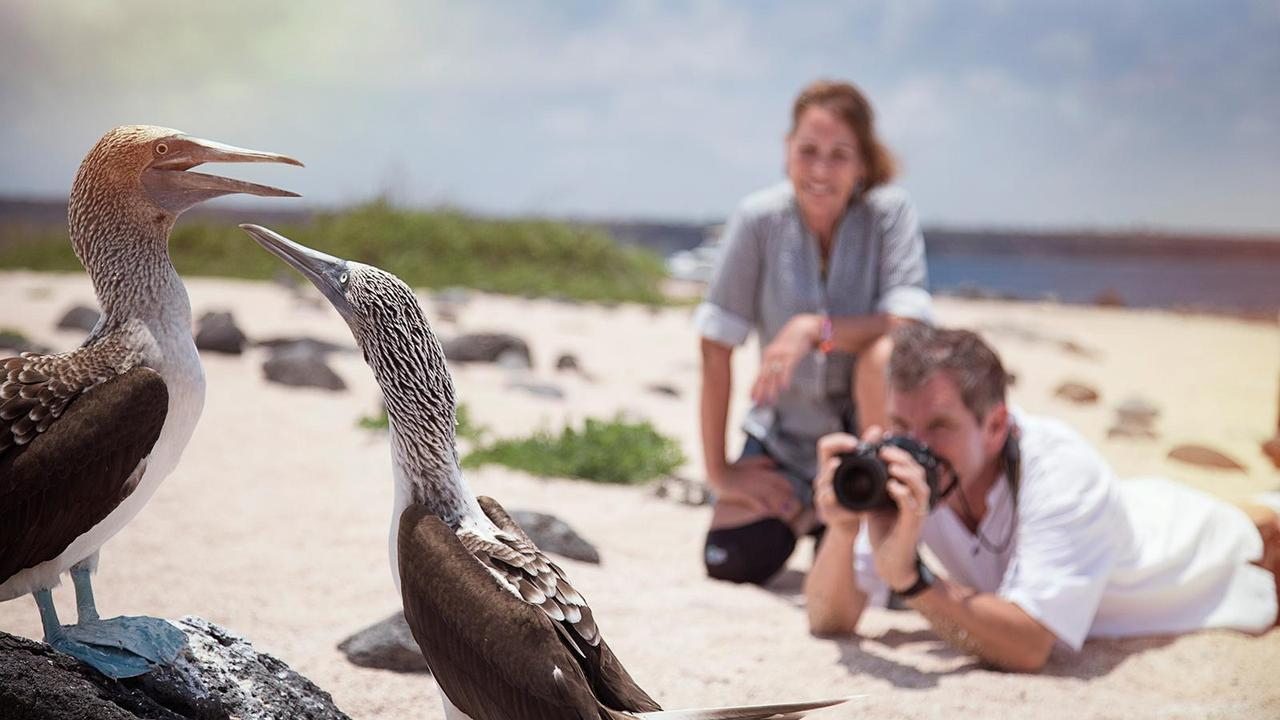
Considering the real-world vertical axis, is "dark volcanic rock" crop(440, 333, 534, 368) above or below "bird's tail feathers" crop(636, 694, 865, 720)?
below

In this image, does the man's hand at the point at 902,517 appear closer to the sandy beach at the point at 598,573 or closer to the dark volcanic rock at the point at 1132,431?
the sandy beach at the point at 598,573

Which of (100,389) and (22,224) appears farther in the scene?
(22,224)

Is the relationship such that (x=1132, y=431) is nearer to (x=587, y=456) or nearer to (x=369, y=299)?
(x=587, y=456)

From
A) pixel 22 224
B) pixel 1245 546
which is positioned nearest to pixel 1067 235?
pixel 22 224

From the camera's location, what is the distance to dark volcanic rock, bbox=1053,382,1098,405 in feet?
32.0

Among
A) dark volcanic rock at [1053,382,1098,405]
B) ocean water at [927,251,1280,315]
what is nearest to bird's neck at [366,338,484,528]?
dark volcanic rock at [1053,382,1098,405]

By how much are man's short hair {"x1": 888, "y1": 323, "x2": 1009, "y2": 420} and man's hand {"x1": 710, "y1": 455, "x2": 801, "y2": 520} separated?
1206 millimetres

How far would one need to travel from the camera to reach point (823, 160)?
460 cm

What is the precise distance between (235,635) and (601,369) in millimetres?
7390

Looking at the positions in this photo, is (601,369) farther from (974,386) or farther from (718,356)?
(974,386)

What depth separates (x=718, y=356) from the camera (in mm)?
4809

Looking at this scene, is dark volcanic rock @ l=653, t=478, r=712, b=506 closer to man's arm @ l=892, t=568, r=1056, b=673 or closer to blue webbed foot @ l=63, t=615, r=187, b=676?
man's arm @ l=892, t=568, r=1056, b=673

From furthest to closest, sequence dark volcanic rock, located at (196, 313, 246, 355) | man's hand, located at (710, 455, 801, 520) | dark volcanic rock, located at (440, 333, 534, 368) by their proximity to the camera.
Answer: dark volcanic rock, located at (440, 333, 534, 368)
dark volcanic rock, located at (196, 313, 246, 355)
man's hand, located at (710, 455, 801, 520)

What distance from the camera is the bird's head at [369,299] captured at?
→ 2000 mm
